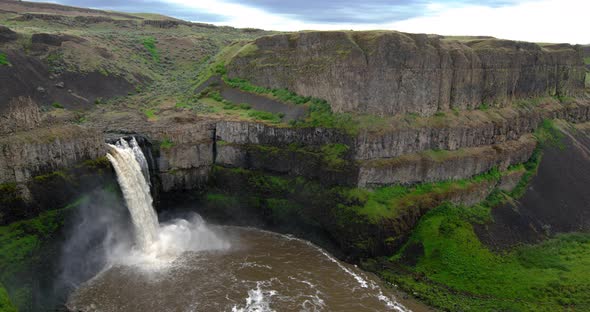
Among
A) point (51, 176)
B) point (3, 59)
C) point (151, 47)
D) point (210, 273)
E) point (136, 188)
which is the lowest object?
point (210, 273)

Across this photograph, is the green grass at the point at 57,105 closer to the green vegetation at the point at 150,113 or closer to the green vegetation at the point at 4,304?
the green vegetation at the point at 150,113

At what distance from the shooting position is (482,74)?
1416 inches

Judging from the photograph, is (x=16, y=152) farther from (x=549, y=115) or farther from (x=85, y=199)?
(x=549, y=115)

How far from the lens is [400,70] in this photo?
31.1 m

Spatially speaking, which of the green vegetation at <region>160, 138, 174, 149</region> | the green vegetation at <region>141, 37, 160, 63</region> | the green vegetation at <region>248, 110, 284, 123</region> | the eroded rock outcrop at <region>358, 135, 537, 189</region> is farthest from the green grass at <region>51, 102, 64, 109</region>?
the eroded rock outcrop at <region>358, 135, 537, 189</region>

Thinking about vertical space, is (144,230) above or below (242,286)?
above

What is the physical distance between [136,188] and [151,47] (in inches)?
1523

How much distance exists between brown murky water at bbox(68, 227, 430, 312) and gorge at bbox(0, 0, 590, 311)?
0.12 m

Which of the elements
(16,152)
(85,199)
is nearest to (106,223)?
(85,199)

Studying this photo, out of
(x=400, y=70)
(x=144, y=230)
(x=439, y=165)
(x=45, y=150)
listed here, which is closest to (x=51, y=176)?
(x=45, y=150)

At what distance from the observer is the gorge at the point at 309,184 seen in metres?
23.8

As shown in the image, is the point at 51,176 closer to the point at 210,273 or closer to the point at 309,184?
the point at 210,273

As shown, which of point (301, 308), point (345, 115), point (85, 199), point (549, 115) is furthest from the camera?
point (549, 115)

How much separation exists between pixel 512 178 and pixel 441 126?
7083mm
